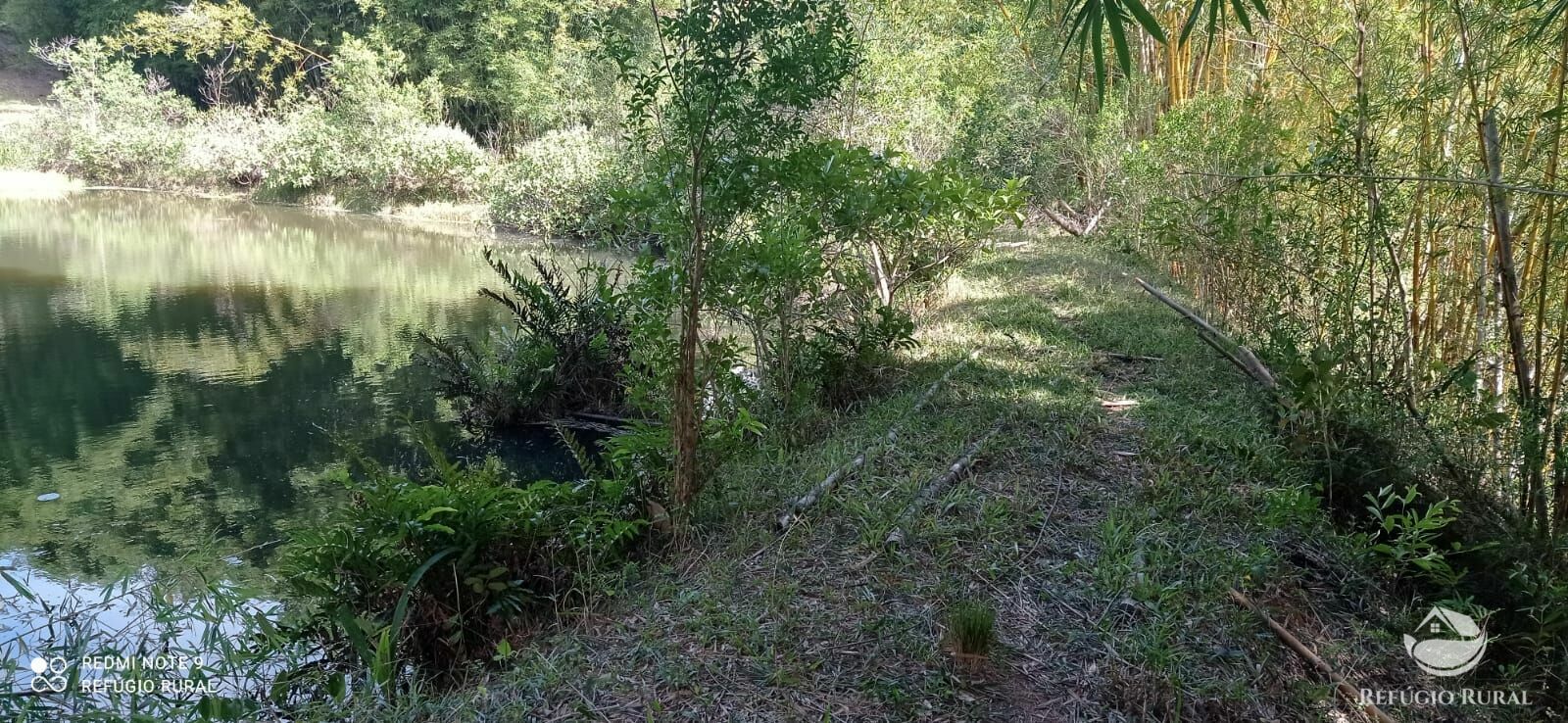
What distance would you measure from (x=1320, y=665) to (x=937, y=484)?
1.31 metres

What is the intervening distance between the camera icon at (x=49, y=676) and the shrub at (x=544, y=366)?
3.32 metres

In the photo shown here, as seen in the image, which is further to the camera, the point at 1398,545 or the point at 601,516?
the point at 601,516

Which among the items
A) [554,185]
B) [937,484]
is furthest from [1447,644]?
[554,185]

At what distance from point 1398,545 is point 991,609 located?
117cm

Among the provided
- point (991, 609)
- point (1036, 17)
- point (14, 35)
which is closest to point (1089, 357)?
point (991, 609)

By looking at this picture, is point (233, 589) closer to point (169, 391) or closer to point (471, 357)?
point (471, 357)

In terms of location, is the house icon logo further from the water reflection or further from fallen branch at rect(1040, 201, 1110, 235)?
fallen branch at rect(1040, 201, 1110, 235)

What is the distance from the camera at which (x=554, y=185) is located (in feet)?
53.1

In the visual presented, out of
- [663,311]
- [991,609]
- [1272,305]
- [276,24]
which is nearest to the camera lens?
[991,609]

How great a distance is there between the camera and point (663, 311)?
11.0ft

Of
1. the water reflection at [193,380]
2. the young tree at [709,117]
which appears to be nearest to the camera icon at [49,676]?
the water reflection at [193,380]

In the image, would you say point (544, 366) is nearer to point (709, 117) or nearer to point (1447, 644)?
point (709, 117)

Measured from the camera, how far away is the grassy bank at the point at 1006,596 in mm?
2225

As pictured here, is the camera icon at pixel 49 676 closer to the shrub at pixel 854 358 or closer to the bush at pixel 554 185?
the shrub at pixel 854 358
